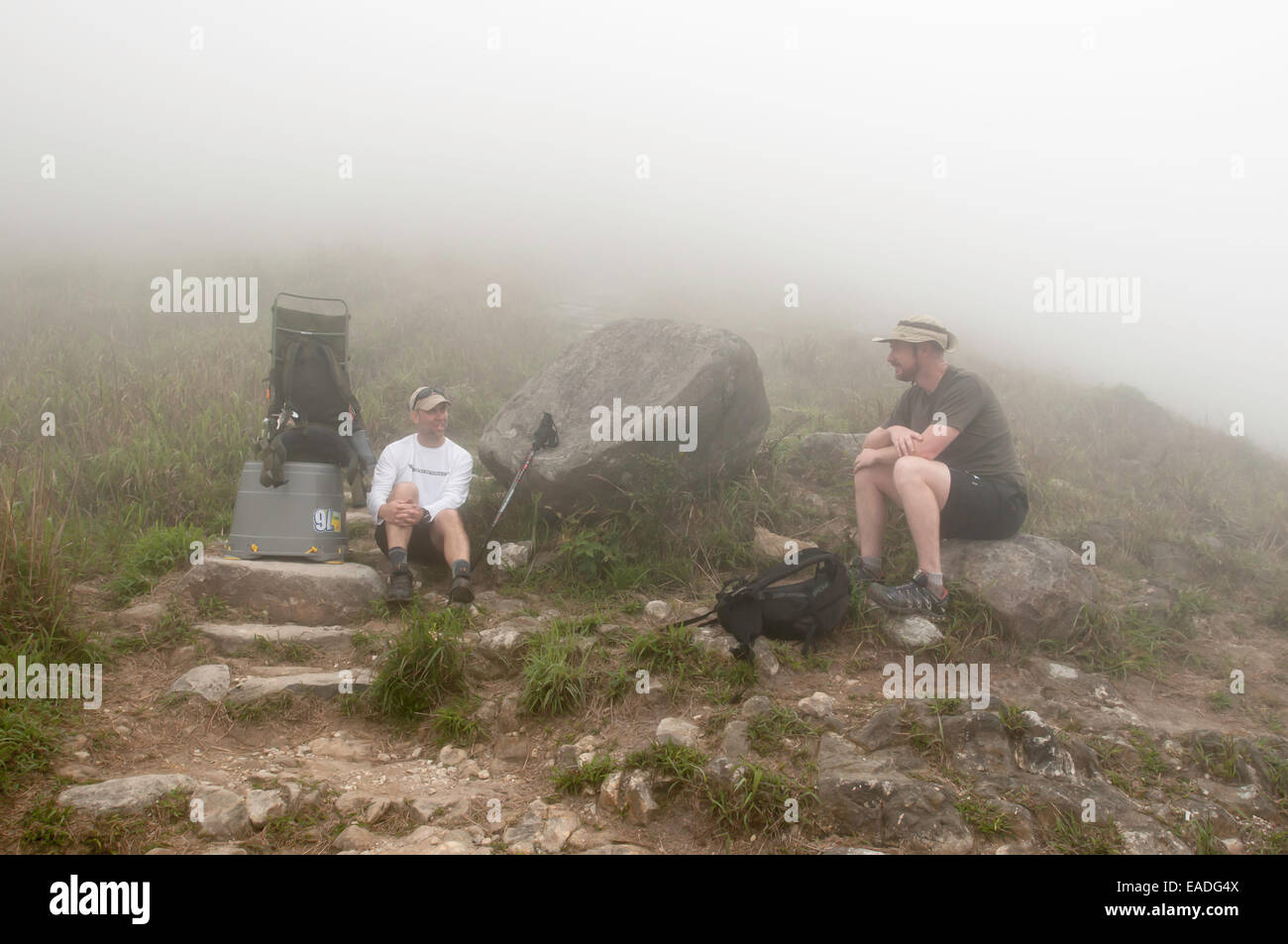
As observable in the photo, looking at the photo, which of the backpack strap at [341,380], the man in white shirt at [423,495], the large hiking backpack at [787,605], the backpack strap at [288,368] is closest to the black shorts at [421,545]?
the man in white shirt at [423,495]

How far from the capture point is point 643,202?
92.7 ft

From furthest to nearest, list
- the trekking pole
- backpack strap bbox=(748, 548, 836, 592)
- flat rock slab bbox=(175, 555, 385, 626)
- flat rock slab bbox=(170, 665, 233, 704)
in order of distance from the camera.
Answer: the trekking pole
flat rock slab bbox=(175, 555, 385, 626)
backpack strap bbox=(748, 548, 836, 592)
flat rock slab bbox=(170, 665, 233, 704)

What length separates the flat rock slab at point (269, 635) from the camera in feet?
14.7

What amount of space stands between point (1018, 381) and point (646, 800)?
10863mm

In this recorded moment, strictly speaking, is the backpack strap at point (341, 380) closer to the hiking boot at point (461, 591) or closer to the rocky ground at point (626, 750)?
the rocky ground at point (626, 750)

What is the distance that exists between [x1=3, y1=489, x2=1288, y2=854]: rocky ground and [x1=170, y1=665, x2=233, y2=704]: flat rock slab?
0.04 ft

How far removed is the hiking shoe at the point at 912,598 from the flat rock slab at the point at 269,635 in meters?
3.13

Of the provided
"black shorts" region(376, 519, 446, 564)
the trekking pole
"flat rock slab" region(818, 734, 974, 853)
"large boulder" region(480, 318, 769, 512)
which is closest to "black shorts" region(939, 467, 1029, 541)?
"large boulder" region(480, 318, 769, 512)

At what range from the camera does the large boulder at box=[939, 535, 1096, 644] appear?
4.84 meters

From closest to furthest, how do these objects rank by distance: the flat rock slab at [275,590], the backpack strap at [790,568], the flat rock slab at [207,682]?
the flat rock slab at [207,682], the backpack strap at [790,568], the flat rock slab at [275,590]

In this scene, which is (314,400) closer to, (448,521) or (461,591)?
(448,521)

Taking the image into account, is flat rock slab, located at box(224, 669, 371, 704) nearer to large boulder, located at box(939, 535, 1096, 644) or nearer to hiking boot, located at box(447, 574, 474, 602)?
hiking boot, located at box(447, 574, 474, 602)

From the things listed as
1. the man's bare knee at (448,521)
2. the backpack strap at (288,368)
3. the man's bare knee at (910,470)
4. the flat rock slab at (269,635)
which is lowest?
the flat rock slab at (269,635)
